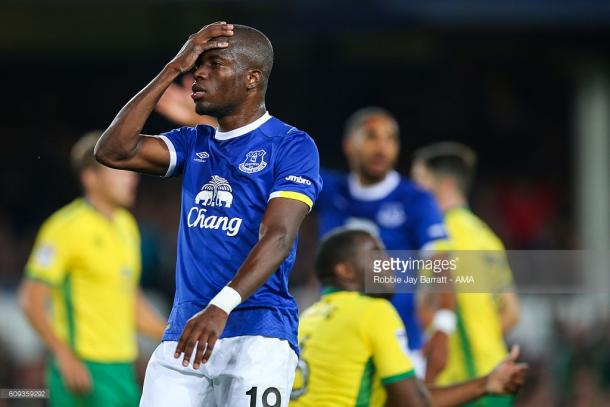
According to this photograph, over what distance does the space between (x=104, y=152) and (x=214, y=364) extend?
90 cm

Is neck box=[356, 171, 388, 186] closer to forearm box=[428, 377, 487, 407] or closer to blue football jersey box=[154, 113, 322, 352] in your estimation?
forearm box=[428, 377, 487, 407]

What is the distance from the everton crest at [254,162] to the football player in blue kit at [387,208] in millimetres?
3040

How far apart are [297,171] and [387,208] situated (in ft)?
11.1

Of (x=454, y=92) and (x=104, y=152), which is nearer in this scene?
(x=104, y=152)

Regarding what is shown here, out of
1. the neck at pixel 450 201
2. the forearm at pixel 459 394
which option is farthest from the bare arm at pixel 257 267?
the neck at pixel 450 201

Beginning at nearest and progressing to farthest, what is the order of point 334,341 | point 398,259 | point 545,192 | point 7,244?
1. point 334,341
2. point 398,259
3. point 7,244
4. point 545,192

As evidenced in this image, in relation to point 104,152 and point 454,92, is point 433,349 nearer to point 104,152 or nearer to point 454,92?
Result: point 104,152

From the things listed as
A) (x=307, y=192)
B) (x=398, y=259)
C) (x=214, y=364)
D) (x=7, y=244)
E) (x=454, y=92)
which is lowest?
(x=214, y=364)

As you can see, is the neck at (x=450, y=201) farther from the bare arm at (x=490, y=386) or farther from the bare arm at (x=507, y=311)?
the bare arm at (x=490, y=386)

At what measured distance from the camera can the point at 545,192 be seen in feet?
50.9

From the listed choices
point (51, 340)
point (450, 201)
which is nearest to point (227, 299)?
point (51, 340)

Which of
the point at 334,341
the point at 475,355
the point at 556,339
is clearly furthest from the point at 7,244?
the point at 334,341

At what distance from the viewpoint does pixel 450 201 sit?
Result: 28.5ft

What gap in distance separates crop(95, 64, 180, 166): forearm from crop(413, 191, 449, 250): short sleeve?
129 inches
